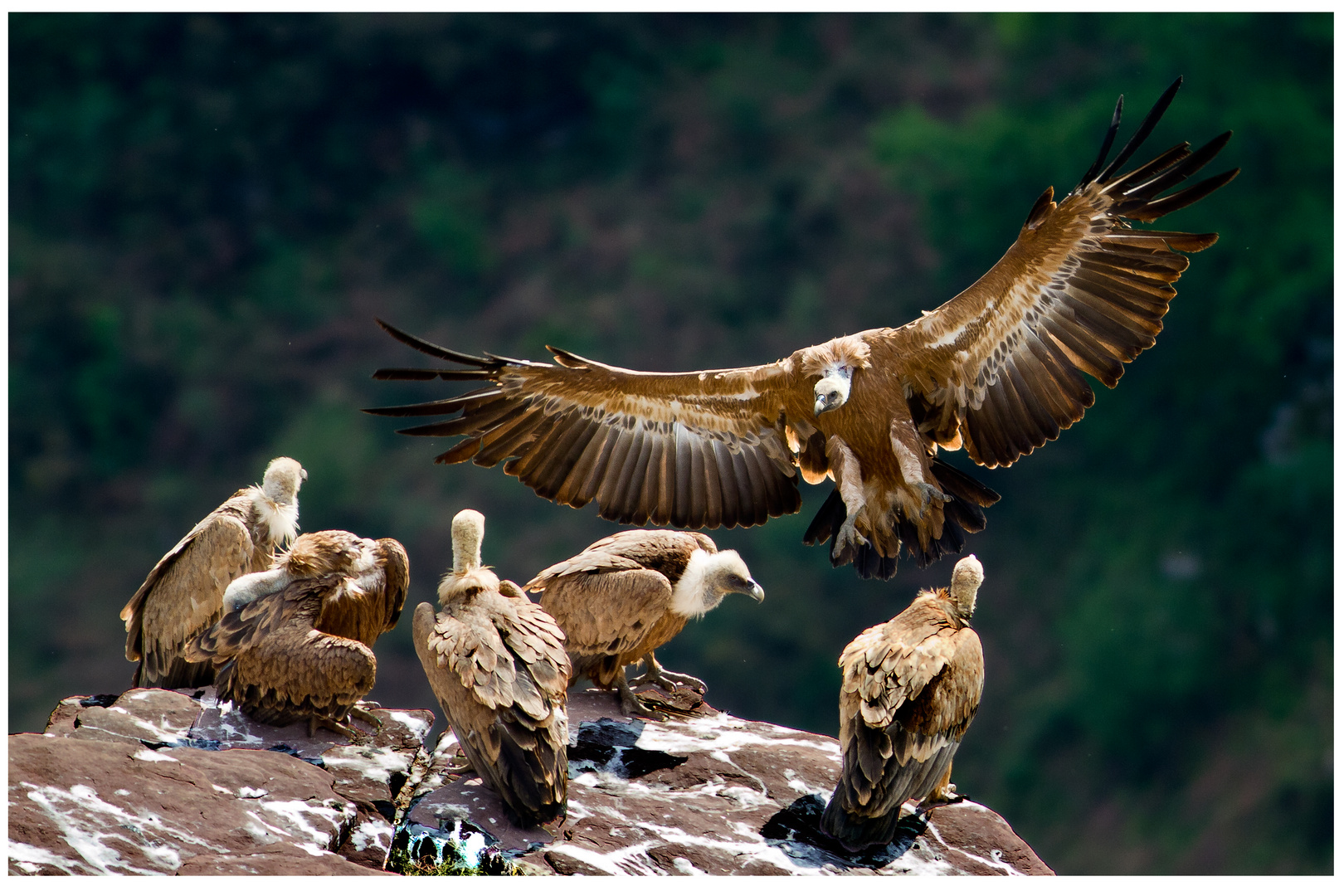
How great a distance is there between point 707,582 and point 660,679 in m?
0.70

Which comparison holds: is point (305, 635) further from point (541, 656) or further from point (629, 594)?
point (629, 594)

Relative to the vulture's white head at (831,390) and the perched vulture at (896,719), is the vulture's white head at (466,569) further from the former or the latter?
the vulture's white head at (831,390)

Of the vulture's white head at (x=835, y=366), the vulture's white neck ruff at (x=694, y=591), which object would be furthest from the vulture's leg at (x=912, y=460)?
the vulture's white neck ruff at (x=694, y=591)

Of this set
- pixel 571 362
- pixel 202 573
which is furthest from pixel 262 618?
pixel 571 362

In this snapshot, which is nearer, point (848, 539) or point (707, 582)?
point (707, 582)

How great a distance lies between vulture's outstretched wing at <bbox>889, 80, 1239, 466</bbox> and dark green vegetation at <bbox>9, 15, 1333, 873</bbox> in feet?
57.6

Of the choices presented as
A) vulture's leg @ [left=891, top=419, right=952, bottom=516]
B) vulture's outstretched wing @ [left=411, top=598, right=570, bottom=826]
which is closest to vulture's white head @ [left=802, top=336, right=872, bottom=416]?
vulture's leg @ [left=891, top=419, right=952, bottom=516]

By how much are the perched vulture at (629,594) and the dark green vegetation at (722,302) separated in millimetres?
18115

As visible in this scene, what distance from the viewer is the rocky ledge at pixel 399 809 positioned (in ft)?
19.1

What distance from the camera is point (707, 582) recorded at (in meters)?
7.41

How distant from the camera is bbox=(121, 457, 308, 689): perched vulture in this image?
7.84m

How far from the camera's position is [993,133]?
33094 mm

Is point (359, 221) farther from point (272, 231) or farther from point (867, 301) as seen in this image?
point (867, 301)

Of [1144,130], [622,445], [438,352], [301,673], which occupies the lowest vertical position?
[301,673]
